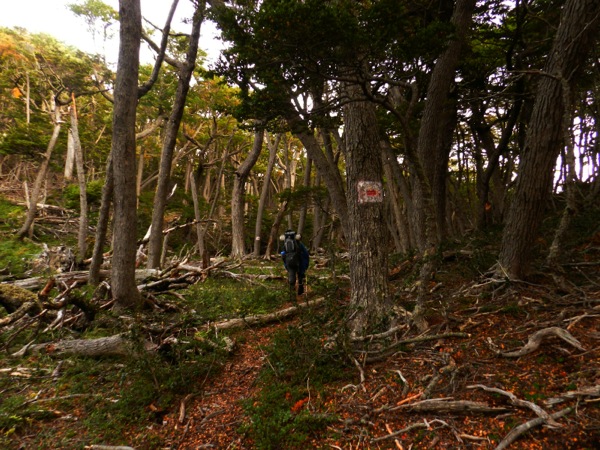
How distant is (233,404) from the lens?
137 inches

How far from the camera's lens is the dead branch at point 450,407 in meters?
2.44

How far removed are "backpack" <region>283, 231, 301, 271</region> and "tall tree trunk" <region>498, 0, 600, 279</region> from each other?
163 inches

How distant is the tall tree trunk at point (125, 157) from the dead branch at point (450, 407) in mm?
5151

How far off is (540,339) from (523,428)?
133 centimetres

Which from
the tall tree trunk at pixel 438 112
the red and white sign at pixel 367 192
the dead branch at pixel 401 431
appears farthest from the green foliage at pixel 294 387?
the tall tree trunk at pixel 438 112

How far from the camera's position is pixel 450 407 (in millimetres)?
2535

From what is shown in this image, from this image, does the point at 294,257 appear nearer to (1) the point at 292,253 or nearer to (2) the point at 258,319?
(1) the point at 292,253

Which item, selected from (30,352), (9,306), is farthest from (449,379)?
(9,306)

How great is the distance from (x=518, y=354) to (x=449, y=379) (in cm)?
77

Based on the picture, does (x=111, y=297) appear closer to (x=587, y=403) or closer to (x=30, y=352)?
(x=30, y=352)

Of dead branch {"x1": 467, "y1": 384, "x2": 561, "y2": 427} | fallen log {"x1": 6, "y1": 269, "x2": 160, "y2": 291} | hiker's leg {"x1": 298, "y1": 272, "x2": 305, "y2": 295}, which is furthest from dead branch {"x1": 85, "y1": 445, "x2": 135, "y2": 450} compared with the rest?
fallen log {"x1": 6, "y1": 269, "x2": 160, "y2": 291}

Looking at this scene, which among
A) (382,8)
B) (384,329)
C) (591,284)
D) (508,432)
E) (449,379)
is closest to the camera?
(508,432)

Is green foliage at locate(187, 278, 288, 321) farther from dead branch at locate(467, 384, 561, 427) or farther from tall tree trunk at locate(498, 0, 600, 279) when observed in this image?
tall tree trunk at locate(498, 0, 600, 279)

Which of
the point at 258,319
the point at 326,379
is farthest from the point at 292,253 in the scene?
the point at 326,379
